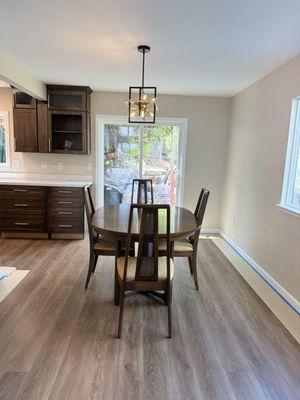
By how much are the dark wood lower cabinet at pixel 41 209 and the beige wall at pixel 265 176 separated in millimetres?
2464

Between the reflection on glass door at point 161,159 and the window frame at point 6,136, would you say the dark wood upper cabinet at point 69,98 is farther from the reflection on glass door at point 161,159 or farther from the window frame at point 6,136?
the reflection on glass door at point 161,159

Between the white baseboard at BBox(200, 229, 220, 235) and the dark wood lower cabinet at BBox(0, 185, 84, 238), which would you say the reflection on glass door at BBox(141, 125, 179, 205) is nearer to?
the white baseboard at BBox(200, 229, 220, 235)

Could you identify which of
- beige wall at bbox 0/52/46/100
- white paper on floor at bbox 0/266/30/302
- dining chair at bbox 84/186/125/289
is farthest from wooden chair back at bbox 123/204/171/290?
beige wall at bbox 0/52/46/100

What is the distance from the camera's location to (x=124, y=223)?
256cm

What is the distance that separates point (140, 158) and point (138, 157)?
4 cm

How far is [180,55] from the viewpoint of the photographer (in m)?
2.85

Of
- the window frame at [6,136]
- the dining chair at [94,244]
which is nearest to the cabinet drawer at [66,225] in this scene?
the window frame at [6,136]

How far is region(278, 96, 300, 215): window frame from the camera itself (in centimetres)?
285

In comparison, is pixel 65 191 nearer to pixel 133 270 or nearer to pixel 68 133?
pixel 68 133

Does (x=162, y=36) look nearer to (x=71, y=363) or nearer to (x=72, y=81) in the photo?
(x=72, y=81)

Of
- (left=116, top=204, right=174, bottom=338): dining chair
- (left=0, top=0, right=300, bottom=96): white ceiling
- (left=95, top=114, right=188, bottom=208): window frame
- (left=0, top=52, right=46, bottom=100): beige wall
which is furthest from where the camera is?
(left=95, top=114, right=188, bottom=208): window frame

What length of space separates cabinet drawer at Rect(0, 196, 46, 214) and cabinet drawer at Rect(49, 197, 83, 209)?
0.51ft

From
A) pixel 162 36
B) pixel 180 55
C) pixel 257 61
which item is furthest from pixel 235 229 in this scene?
pixel 162 36

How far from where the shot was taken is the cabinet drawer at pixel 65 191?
4.29m
